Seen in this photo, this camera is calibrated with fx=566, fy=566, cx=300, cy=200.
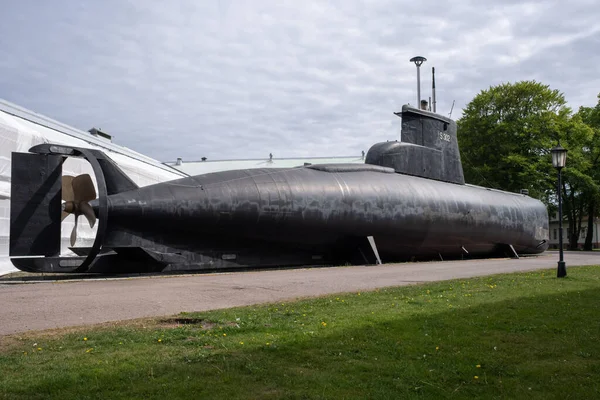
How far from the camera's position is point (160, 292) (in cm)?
1021

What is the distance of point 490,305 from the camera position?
8.38 metres

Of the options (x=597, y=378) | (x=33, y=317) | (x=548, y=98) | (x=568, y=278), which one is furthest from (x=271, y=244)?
(x=548, y=98)

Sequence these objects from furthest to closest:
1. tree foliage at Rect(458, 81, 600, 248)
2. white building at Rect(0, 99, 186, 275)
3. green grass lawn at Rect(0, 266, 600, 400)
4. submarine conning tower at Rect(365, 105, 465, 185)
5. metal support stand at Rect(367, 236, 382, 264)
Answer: tree foliage at Rect(458, 81, 600, 248)
submarine conning tower at Rect(365, 105, 465, 185)
white building at Rect(0, 99, 186, 275)
metal support stand at Rect(367, 236, 382, 264)
green grass lawn at Rect(0, 266, 600, 400)

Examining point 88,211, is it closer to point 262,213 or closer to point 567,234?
point 262,213

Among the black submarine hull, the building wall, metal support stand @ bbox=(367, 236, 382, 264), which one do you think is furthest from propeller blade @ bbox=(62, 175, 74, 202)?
the building wall

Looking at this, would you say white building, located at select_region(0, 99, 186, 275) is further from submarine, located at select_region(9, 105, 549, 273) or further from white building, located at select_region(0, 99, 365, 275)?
submarine, located at select_region(9, 105, 549, 273)

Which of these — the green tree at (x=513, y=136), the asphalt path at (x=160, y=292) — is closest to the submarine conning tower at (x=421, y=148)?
the asphalt path at (x=160, y=292)

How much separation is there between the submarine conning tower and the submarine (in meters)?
0.04

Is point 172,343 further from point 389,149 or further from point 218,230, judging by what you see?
point 389,149

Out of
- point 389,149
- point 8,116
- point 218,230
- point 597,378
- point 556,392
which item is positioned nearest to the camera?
point 556,392

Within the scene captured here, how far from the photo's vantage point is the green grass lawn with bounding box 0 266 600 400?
4.38m

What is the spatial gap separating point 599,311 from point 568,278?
5.36m

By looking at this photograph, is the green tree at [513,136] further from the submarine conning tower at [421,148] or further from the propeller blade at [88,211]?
the propeller blade at [88,211]

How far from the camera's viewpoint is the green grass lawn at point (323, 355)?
4.38 m
